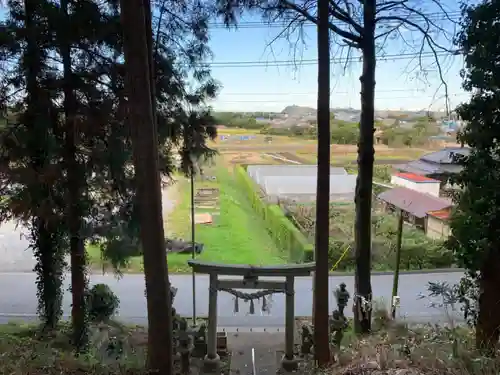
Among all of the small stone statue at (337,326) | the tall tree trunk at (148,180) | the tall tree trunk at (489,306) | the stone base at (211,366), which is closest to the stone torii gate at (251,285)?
the stone base at (211,366)

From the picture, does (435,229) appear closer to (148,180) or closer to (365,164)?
(365,164)

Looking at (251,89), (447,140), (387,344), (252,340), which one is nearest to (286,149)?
(251,89)

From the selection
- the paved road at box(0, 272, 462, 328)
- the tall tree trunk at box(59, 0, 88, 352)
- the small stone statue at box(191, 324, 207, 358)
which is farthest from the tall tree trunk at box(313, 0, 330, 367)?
the tall tree trunk at box(59, 0, 88, 352)

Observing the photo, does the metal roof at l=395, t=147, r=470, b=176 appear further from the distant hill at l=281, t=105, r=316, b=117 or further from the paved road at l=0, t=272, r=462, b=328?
the paved road at l=0, t=272, r=462, b=328

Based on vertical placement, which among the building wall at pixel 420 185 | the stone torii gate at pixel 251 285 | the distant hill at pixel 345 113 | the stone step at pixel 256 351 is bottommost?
the stone step at pixel 256 351

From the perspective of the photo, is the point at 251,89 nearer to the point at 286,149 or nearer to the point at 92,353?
the point at 286,149

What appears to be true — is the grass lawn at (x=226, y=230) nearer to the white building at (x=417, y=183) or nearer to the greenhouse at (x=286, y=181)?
the greenhouse at (x=286, y=181)
